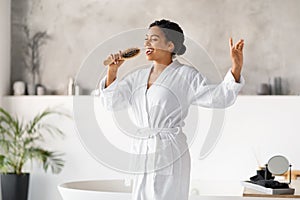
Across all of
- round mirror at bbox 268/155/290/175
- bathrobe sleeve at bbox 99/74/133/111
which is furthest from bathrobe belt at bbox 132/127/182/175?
→ round mirror at bbox 268/155/290/175

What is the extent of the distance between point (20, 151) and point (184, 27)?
69.6 inches

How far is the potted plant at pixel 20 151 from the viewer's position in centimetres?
560

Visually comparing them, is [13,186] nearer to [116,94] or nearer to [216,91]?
[116,94]

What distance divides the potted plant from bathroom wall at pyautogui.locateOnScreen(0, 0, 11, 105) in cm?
26

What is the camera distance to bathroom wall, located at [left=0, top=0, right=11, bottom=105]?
5.81 metres

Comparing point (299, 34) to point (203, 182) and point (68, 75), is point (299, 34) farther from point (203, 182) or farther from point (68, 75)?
point (68, 75)

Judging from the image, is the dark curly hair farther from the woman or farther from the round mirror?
the round mirror

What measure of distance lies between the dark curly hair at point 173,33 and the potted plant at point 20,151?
3.10 meters

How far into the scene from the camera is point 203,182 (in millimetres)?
4980

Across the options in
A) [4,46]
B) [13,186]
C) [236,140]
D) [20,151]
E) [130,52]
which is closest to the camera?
[130,52]

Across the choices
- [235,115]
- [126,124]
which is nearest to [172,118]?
[126,124]

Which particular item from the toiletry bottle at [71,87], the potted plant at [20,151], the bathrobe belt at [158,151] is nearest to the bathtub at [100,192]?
the potted plant at [20,151]

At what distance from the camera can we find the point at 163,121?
264 centimetres

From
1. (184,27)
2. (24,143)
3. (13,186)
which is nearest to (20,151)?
(24,143)
